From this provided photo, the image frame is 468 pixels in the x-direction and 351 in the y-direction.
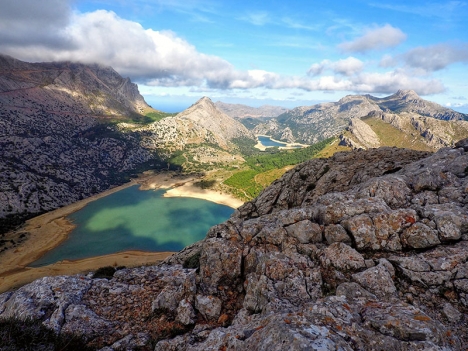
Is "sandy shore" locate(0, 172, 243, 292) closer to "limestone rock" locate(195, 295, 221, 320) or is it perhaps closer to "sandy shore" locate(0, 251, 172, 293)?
"sandy shore" locate(0, 251, 172, 293)

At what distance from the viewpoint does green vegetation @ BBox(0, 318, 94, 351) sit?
600 inches

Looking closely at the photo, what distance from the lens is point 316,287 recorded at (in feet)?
55.5

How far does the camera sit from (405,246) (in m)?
18.0

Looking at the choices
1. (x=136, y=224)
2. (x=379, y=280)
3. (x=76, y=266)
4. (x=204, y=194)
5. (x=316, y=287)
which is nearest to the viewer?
(x=379, y=280)

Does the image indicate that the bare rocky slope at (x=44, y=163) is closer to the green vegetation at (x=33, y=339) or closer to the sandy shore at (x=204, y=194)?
the sandy shore at (x=204, y=194)

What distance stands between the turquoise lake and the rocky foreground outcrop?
59.8 metres

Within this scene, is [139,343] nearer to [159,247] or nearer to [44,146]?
[159,247]

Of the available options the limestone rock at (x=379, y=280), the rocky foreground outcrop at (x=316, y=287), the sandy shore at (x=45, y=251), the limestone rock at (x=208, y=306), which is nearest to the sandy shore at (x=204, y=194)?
the sandy shore at (x=45, y=251)

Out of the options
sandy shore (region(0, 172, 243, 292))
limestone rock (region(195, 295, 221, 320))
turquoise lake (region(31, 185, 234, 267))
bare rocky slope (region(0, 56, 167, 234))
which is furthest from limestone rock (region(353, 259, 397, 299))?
bare rocky slope (region(0, 56, 167, 234))

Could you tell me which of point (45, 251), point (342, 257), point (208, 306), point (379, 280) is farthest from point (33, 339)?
point (45, 251)

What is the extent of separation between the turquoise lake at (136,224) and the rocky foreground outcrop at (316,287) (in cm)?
5985

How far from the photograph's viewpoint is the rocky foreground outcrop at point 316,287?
1157 cm

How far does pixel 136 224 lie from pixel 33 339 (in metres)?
92.2

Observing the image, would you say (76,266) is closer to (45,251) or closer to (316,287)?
(45,251)
